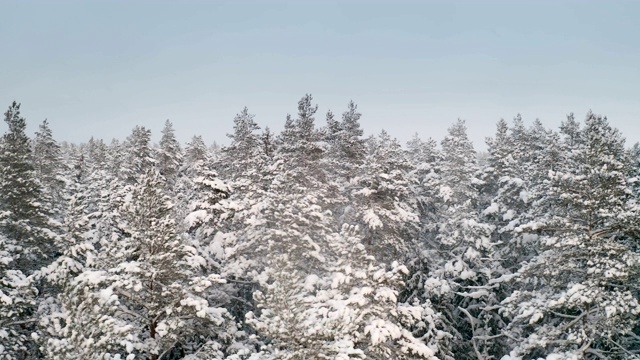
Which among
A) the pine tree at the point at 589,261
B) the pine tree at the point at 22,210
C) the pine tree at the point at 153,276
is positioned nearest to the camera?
the pine tree at the point at 153,276

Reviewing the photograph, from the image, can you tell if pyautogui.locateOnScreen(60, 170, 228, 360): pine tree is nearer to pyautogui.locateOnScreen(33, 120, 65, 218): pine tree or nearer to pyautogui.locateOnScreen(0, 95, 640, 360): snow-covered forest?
pyautogui.locateOnScreen(0, 95, 640, 360): snow-covered forest

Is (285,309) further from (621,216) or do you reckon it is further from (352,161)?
(352,161)

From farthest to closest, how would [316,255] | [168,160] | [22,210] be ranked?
1. [168,160]
2. [22,210]
3. [316,255]

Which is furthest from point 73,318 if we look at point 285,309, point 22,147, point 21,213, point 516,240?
point 516,240

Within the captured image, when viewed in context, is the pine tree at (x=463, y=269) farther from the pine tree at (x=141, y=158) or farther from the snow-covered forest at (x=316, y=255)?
the pine tree at (x=141, y=158)

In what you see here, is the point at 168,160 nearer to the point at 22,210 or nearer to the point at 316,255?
the point at 22,210

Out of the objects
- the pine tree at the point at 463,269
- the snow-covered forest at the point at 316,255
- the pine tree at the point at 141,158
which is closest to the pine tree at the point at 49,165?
the snow-covered forest at the point at 316,255

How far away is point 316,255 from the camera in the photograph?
66.3ft

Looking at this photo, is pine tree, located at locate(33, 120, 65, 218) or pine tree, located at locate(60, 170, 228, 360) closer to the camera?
pine tree, located at locate(60, 170, 228, 360)

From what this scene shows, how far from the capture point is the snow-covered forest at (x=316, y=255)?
1378cm

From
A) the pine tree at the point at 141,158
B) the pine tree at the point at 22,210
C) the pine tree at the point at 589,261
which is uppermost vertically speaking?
the pine tree at the point at 141,158

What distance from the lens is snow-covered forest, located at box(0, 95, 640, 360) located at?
13.8 meters

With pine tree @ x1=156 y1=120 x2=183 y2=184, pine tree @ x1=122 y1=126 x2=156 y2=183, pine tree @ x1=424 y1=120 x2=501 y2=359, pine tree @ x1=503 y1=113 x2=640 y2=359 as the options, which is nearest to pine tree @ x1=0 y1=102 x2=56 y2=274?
pine tree @ x1=122 y1=126 x2=156 y2=183

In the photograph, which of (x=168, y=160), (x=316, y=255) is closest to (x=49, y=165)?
(x=168, y=160)
